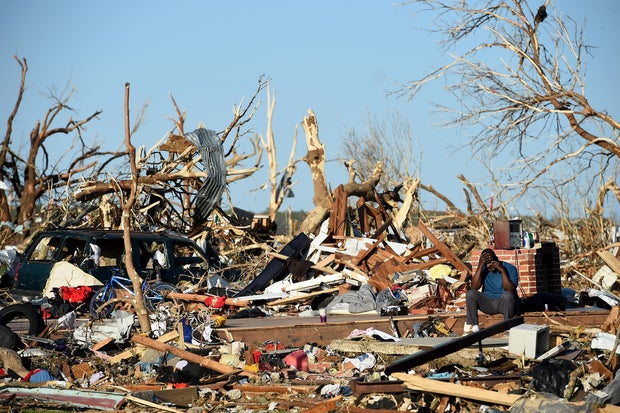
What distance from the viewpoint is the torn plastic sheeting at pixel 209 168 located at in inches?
810

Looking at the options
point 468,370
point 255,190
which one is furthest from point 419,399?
point 255,190

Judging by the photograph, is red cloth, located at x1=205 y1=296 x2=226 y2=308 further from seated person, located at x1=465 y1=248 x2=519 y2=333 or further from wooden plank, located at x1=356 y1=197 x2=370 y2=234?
wooden plank, located at x1=356 y1=197 x2=370 y2=234

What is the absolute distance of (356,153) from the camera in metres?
41.8

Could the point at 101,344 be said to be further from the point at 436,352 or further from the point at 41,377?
the point at 436,352

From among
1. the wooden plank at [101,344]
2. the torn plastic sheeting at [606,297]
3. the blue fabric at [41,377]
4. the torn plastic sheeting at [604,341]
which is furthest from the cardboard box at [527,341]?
the blue fabric at [41,377]

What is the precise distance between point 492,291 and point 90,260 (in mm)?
7233

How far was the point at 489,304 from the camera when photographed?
1204 cm

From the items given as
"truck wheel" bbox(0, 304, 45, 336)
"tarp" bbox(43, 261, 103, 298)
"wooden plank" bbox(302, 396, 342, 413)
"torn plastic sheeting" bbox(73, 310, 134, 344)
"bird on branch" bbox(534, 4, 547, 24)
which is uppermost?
"bird on branch" bbox(534, 4, 547, 24)

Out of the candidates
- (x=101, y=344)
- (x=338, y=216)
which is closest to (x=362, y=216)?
(x=338, y=216)

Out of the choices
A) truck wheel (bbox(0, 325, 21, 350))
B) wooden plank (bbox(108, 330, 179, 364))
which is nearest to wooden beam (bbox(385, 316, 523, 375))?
wooden plank (bbox(108, 330, 179, 364))

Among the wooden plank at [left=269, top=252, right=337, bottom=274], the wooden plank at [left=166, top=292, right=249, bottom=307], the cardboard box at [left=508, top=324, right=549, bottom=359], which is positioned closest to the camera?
the cardboard box at [left=508, top=324, right=549, bottom=359]

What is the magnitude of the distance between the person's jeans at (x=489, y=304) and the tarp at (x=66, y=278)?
674cm

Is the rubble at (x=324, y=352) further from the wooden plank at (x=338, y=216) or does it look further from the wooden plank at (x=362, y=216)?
the wooden plank at (x=362, y=216)

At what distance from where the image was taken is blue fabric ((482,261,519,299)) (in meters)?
12.1
